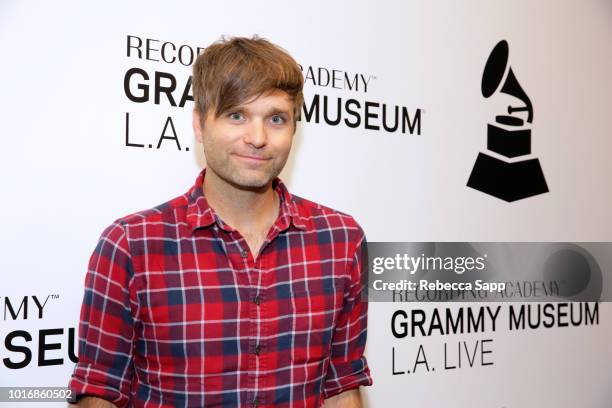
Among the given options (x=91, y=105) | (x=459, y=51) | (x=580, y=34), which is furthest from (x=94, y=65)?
(x=580, y=34)

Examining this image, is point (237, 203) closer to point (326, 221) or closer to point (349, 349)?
point (326, 221)

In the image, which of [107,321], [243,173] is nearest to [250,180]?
[243,173]

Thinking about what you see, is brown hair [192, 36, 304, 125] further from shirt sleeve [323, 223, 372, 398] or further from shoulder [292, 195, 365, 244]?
shirt sleeve [323, 223, 372, 398]

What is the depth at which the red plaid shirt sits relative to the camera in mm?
1050

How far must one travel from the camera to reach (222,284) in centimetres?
109

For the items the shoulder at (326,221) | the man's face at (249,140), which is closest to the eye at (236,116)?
the man's face at (249,140)

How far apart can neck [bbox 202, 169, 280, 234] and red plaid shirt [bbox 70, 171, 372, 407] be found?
3cm

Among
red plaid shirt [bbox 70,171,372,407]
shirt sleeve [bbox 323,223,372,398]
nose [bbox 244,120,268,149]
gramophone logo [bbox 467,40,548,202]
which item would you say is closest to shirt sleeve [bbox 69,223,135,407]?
red plaid shirt [bbox 70,171,372,407]

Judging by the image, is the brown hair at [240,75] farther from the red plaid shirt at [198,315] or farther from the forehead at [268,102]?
the red plaid shirt at [198,315]

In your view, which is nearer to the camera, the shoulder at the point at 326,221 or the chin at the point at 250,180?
the chin at the point at 250,180

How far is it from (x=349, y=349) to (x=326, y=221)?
0.29 metres

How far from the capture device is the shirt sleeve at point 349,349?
125 cm

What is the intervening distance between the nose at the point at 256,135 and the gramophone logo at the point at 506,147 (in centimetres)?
102

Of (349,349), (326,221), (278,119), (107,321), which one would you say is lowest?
(349,349)
